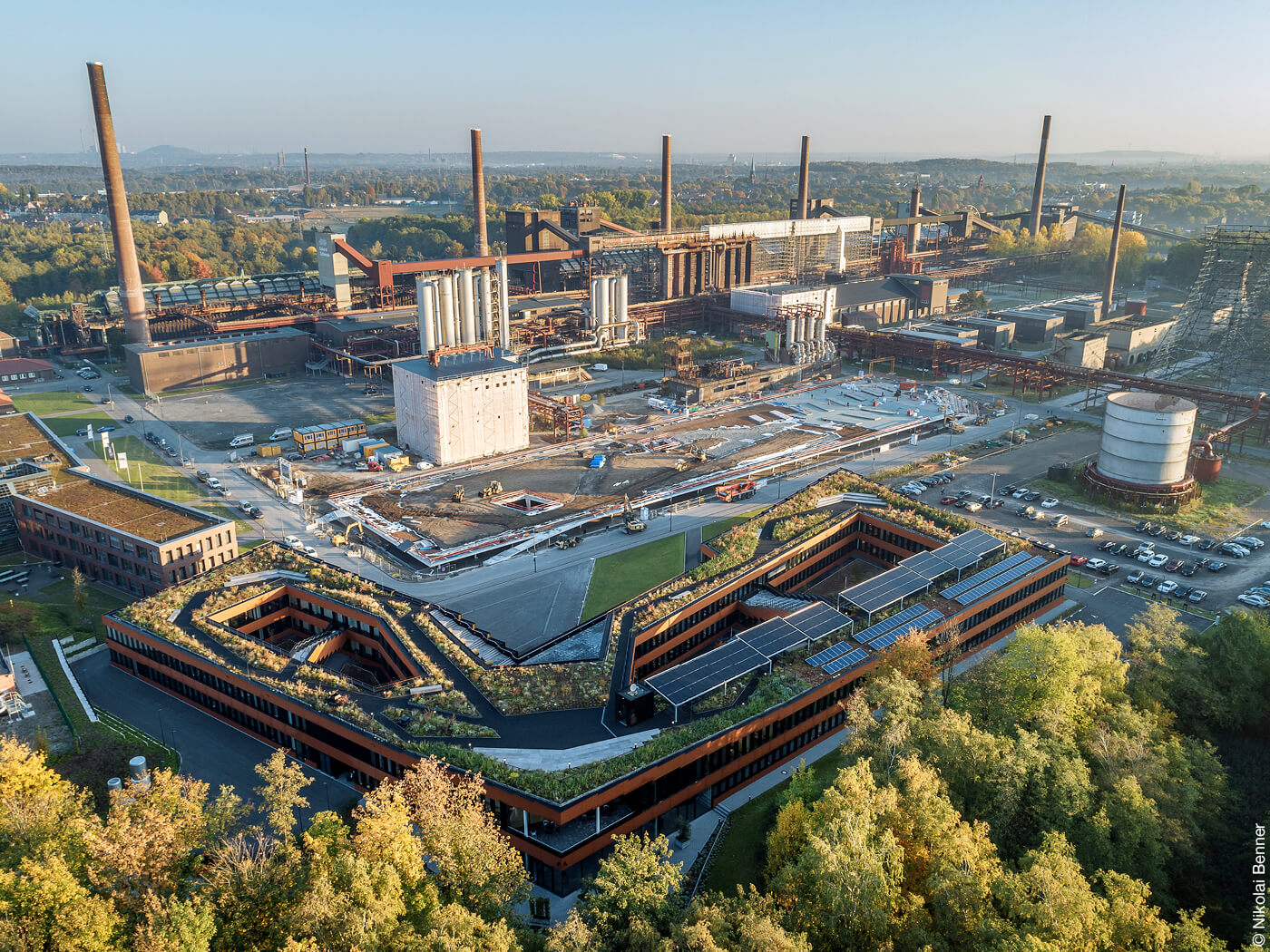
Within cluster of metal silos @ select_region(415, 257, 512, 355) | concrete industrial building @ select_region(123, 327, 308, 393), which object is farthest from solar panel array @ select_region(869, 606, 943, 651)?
concrete industrial building @ select_region(123, 327, 308, 393)

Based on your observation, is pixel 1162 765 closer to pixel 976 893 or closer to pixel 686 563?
pixel 976 893

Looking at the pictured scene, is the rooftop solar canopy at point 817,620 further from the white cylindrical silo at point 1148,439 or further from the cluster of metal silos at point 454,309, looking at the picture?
the cluster of metal silos at point 454,309

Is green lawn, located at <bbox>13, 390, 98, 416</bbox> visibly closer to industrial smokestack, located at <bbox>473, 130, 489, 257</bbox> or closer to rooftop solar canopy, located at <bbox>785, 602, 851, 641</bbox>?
industrial smokestack, located at <bbox>473, 130, 489, 257</bbox>

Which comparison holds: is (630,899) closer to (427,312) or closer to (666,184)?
(427,312)

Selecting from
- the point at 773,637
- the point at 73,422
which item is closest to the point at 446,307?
the point at 73,422

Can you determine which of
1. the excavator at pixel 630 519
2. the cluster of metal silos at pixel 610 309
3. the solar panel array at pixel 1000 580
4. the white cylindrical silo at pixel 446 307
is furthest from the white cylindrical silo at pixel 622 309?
the solar panel array at pixel 1000 580

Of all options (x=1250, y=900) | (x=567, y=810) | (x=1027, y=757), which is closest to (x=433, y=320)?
(x=567, y=810)
